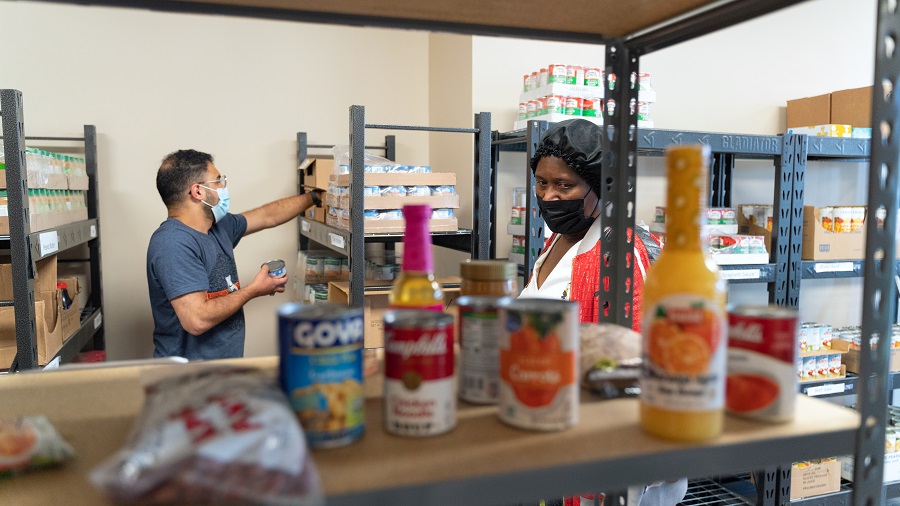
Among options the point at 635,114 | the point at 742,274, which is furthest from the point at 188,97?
the point at 635,114

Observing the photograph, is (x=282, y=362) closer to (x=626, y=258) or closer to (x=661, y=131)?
(x=626, y=258)

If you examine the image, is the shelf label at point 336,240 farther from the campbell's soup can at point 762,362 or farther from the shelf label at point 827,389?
the campbell's soup can at point 762,362

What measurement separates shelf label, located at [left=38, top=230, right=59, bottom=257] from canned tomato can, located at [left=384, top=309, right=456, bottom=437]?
263 centimetres

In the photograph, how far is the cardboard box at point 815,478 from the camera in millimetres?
3418

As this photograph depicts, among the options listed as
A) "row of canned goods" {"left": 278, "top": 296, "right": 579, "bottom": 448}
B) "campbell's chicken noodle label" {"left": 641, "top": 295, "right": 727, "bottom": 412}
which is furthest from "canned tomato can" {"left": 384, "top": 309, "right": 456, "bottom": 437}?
"campbell's chicken noodle label" {"left": 641, "top": 295, "right": 727, "bottom": 412}

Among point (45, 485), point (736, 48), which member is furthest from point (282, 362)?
point (736, 48)

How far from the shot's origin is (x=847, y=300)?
4516 millimetres

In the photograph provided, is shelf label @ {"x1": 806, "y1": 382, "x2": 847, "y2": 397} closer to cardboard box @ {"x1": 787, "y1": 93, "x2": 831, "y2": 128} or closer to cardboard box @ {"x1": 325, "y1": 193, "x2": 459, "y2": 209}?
cardboard box @ {"x1": 787, "y1": 93, "x2": 831, "y2": 128}

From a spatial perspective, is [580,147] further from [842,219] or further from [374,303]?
[842,219]

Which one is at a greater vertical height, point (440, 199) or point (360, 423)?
point (440, 199)

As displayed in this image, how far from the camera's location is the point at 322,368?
0.65 metres

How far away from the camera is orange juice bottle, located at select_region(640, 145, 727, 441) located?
66cm

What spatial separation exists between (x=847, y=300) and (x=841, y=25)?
1.88 metres

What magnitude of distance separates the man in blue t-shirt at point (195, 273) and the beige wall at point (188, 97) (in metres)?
0.91
